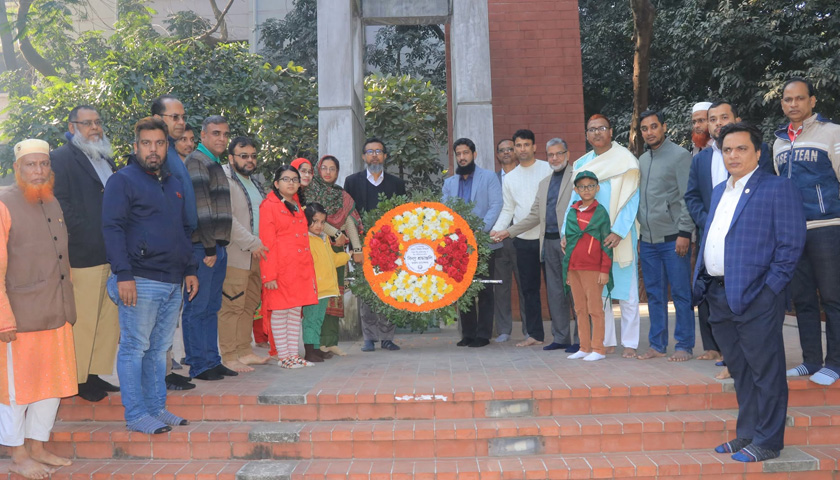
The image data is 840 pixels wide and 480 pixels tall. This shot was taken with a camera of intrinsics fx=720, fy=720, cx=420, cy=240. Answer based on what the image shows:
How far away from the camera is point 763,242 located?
4223mm

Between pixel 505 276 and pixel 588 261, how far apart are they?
1.40m

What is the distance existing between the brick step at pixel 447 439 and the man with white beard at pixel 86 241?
23.3 inches

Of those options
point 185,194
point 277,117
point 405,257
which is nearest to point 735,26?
point 277,117

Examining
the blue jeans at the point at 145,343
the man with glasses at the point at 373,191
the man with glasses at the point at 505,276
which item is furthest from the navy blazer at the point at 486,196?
the blue jeans at the point at 145,343

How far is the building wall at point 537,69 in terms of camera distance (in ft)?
31.9

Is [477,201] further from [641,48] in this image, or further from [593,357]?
[641,48]

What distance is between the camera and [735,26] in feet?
42.7

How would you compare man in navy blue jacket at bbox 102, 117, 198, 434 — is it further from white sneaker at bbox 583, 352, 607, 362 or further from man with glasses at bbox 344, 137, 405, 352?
white sneaker at bbox 583, 352, 607, 362

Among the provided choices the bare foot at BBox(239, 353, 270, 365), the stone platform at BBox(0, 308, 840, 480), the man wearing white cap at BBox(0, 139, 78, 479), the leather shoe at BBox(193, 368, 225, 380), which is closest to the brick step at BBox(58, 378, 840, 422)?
the stone platform at BBox(0, 308, 840, 480)

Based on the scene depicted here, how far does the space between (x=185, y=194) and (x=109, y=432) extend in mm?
1708

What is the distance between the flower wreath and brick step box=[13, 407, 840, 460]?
1.95 m

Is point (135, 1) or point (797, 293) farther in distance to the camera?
point (135, 1)

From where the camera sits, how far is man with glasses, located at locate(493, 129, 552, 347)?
7098 mm

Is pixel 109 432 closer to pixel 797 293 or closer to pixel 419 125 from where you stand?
pixel 797 293
